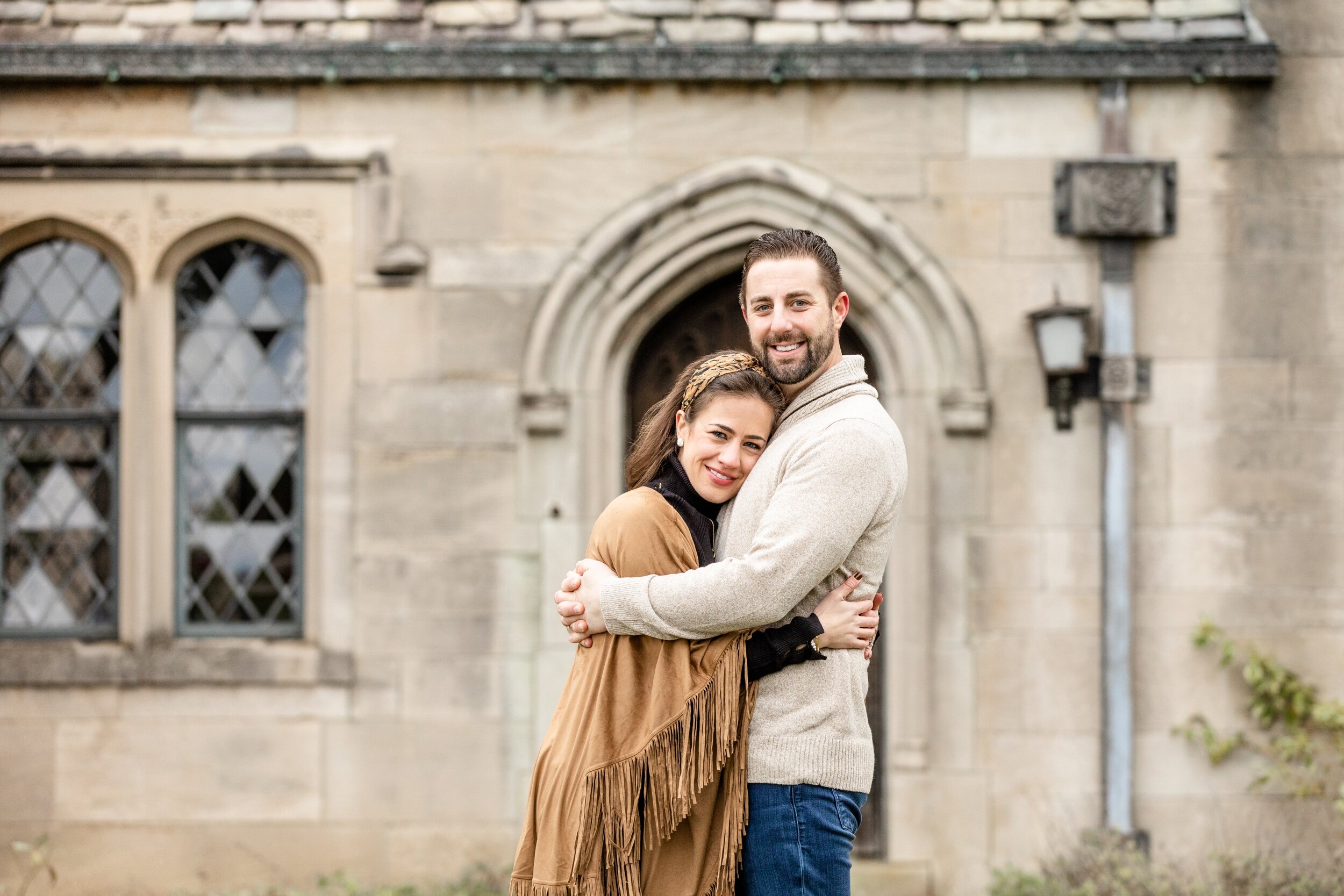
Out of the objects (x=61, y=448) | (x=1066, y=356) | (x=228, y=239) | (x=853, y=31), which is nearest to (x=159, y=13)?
(x=228, y=239)

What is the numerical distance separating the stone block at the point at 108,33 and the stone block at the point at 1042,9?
3.82 m

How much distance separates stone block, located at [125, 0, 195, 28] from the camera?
5453 mm

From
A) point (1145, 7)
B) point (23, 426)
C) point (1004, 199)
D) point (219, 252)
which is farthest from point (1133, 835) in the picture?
point (23, 426)

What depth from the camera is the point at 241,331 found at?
564 cm

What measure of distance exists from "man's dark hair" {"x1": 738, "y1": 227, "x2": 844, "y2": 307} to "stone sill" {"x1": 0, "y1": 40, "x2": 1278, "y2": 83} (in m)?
2.89

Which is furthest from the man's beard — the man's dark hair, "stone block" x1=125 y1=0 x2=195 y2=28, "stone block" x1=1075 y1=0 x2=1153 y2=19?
"stone block" x1=125 y1=0 x2=195 y2=28

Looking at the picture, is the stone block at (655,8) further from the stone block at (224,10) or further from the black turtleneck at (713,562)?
the black turtleneck at (713,562)

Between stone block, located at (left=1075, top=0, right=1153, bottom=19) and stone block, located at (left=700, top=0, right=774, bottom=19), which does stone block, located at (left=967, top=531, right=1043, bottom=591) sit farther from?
stone block, located at (left=700, top=0, right=774, bottom=19)

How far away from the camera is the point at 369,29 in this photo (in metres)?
5.43

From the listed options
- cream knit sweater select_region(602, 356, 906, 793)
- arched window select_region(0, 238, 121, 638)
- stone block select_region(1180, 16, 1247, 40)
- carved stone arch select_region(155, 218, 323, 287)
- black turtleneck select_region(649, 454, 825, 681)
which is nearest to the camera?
cream knit sweater select_region(602, 356, 906, 793)

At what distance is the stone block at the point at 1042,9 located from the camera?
210 inches

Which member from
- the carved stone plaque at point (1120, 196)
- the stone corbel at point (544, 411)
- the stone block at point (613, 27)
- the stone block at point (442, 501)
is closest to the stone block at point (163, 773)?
the stone block at point (442, 501)

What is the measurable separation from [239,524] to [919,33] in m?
3.76

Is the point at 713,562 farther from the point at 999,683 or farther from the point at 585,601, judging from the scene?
the point at 999,683
